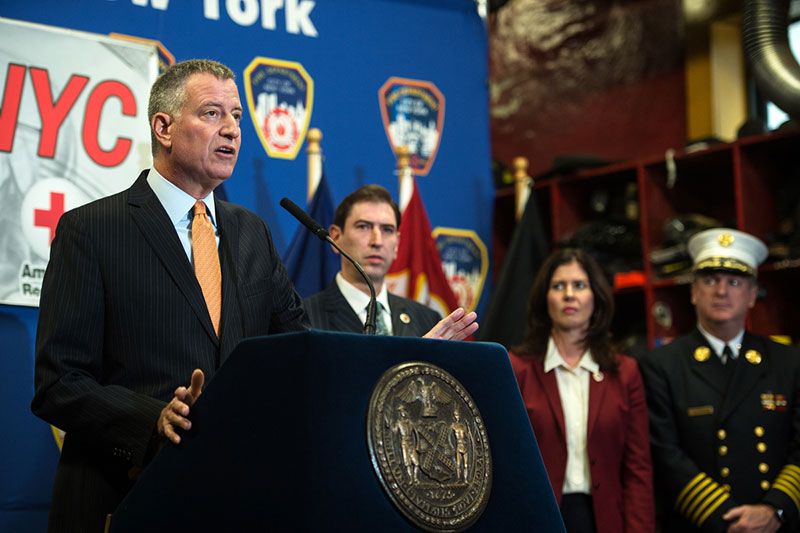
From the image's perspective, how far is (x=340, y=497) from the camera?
1.51 metres

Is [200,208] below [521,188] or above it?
below

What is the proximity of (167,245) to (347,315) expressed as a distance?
5.01 ft

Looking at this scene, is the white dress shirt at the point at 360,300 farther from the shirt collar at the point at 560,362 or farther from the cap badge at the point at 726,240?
the cap badge at the point at 726,240

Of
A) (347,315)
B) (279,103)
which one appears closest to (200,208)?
(347,315)

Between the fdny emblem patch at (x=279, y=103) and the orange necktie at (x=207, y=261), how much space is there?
227 centimetres

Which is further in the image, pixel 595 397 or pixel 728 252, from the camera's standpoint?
pixel 728 252

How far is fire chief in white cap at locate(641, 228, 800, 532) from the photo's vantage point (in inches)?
144

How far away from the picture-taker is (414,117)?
15.8ft

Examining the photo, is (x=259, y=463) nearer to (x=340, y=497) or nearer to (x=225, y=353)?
(x=340, y=497)

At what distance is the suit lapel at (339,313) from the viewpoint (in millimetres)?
3475

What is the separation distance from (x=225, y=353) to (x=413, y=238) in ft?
8.95

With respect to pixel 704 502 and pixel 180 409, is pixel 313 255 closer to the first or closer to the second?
pixel 704 502

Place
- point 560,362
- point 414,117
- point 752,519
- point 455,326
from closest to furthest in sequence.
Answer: point 455,326
point 752,519
point 560,362
point 414,117

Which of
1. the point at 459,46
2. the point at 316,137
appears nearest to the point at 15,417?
the point at 316,137
